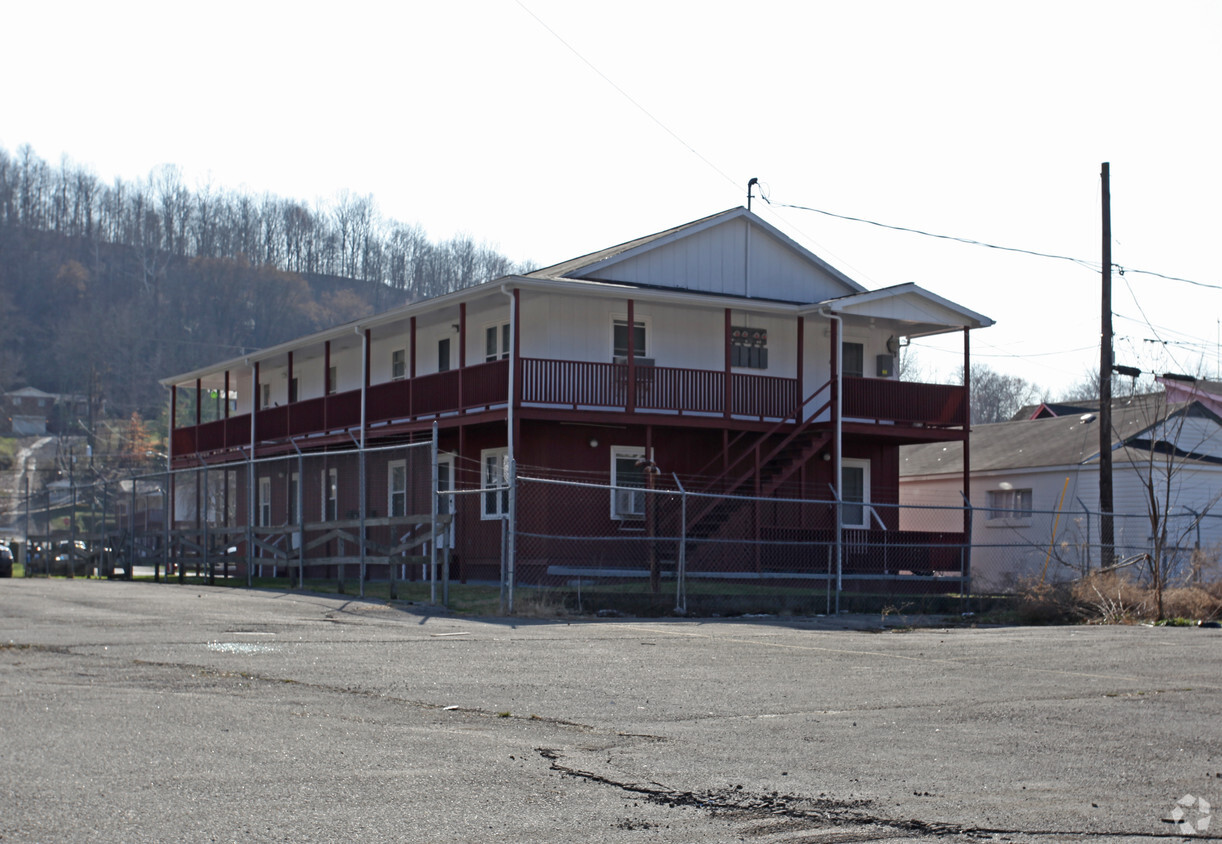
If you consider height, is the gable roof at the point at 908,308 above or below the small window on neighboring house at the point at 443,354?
above

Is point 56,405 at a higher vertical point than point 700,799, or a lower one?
higher

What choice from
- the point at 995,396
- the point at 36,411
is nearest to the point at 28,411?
the point at 36,411

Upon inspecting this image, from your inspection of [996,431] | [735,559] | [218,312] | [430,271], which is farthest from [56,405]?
[735,559]

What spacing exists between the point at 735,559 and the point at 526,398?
5.22 m

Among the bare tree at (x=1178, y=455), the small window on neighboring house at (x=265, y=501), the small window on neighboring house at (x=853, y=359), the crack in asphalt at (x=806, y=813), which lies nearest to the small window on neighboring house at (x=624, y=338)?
the small window on neighboring house at (x=853, y=359)

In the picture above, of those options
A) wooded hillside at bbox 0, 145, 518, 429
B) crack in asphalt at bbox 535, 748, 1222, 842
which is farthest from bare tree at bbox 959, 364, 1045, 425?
crack in asphalt at bbox 535, 748, 1222, 842

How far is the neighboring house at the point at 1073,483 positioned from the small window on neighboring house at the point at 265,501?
18.3 m

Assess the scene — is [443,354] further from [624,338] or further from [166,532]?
[166,532]

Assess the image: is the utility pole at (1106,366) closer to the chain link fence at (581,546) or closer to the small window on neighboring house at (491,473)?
the chain link fence at (581,546)

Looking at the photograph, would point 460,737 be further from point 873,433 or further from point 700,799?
point 873,433

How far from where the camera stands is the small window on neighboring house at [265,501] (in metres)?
36.1

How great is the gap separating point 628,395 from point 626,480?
2807 mm

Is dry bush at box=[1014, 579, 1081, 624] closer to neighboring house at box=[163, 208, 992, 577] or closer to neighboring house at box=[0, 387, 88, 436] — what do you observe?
neighboring house at box=[163, 208, 992, 577]

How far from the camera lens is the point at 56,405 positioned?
111 m
